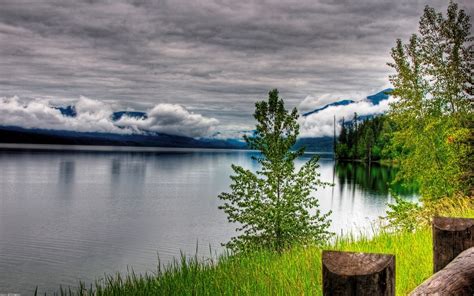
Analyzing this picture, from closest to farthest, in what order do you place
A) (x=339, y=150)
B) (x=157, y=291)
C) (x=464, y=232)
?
(x=464, y=232) → (x=157, y=291) → (x=339, y=150)

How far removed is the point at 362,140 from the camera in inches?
5797

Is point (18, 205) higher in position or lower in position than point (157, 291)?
lower

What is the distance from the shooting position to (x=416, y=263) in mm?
8883

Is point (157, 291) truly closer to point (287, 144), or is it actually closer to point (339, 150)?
point (287, 144)

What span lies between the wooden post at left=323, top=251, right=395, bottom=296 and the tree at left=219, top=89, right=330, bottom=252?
12.8 metres

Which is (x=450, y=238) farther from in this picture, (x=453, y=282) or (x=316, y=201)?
(x=316, y=201)

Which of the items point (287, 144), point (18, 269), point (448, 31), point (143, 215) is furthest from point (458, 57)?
point (143, 215)

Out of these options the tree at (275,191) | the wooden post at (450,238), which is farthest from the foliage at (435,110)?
the wooden post at (450,238)

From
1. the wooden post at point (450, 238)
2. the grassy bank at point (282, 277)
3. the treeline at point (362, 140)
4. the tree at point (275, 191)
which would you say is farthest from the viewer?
the treeline at point (362, 140)

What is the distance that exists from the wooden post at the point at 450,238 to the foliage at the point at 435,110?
2108cm

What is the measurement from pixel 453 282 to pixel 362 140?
149193mm

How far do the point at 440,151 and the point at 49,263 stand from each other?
2254 cm

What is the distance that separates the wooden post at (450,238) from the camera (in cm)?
426

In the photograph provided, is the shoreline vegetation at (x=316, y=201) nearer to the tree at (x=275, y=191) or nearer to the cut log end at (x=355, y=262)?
the tree at (x=275, y=191)
